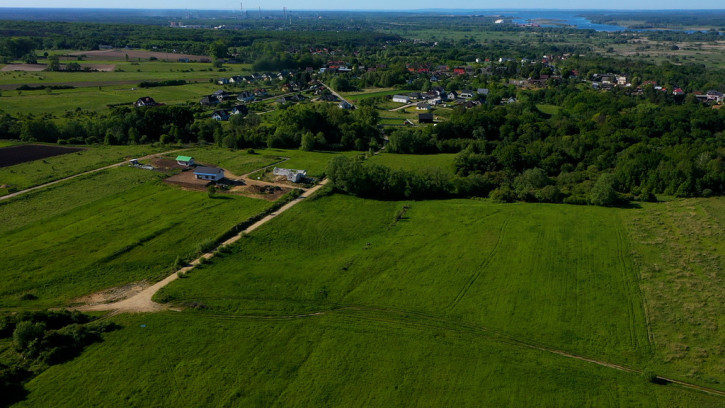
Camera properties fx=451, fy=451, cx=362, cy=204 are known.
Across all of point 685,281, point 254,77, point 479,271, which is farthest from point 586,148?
point 254,77

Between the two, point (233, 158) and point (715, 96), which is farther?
point (715, 96)

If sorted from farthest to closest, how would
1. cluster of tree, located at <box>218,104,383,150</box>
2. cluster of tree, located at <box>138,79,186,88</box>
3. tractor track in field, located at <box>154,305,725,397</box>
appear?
1. cluster of tree, located at <box>138,79,186,88</box>
2. cluster of tree, located at <box>218,104,383,150</box>
3. tractor track in field, located at <box>154,305,725,397</box>

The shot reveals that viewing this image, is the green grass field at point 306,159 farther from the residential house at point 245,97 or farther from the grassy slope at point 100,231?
the residential house at point 245,97

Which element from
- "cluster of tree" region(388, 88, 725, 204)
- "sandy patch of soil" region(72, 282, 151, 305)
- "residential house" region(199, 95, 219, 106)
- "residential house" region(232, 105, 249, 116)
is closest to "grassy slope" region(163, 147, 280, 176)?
"cluster of tree" region(388, 88, 725, 204)

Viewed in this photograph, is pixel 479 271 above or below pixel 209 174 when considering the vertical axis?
below

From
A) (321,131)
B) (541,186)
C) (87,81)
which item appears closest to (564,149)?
(541,186)

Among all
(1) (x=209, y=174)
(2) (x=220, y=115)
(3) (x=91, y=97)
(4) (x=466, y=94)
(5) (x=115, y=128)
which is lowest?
(1) (x=209, y=174)

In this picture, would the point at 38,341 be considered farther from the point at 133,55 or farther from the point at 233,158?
the point at 133,55

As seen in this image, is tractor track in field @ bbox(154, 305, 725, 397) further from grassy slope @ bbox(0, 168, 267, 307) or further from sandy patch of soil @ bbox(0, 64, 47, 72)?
sandy patch of soil @ bbox(0, 64, 47, 72)
